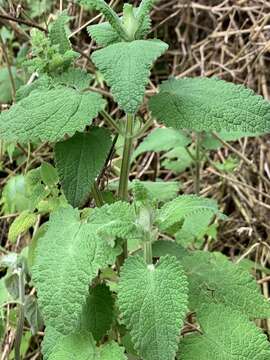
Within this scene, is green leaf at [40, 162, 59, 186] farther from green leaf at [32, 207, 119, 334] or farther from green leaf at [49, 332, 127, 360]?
green leaf at [49, 332, 127, 360]

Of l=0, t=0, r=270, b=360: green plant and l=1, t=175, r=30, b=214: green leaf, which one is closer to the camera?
l=0, t=0, r=270, b=360: green plant

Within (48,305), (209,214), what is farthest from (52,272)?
(209,214)

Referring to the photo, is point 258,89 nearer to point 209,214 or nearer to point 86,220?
point 209,214

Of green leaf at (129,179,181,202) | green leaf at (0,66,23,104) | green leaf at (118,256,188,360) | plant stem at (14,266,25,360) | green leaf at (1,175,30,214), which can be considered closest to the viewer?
green leaf at (118,256,188,360)

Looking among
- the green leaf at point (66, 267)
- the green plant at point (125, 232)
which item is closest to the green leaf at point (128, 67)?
the green plant at point (125, 232)

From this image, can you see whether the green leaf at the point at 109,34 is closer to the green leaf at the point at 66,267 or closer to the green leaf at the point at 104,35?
the green leaf at the point at 104,35

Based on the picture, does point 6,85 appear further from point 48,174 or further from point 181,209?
point 181,209

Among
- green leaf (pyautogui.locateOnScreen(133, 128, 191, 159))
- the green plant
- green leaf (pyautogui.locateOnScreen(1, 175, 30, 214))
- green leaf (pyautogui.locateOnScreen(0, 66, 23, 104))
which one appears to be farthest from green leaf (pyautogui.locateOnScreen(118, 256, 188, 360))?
green leaf (pyautogui.locateOnScreen(0, 66, 23, 104))

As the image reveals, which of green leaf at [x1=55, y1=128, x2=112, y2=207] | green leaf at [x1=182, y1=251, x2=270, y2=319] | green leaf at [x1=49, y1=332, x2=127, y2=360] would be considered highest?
green leaf at [x1=55, y1=128, x2=112, y2=207]
